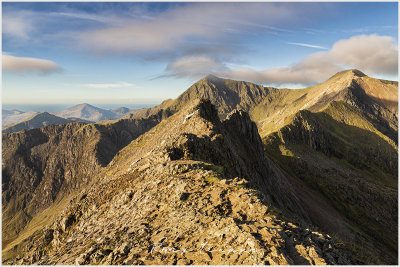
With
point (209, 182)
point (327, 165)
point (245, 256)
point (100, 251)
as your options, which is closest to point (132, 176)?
point (209, 182)

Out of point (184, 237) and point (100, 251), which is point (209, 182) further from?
point (100, 251)

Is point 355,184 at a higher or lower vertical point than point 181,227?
lower

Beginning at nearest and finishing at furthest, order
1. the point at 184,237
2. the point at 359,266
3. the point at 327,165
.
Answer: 1. the point at 359,266
2. the point at 184,237
3. the point at 327,165

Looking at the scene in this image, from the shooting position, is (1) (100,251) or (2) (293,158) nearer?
(1) (100,251)

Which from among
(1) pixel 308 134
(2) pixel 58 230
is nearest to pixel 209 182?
(2) pixel 58 230

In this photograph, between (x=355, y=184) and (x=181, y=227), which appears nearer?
(x=181, y=227)

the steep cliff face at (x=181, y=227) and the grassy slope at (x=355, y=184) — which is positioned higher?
the steep cliff face at (x=181, y=227)

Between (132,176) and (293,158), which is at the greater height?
(132,176)

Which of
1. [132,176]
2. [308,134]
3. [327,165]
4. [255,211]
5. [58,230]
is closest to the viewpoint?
[255,211]

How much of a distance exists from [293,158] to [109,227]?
130 m

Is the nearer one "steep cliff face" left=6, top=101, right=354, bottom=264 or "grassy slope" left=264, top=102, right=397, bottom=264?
"steep cliff face" left=6, top=101, right=354, bottom=264

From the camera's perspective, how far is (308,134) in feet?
575

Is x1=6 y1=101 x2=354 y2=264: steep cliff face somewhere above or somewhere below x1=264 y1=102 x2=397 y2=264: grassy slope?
above

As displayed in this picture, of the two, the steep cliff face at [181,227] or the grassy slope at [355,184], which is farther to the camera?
the grassy slope at [355,184]
